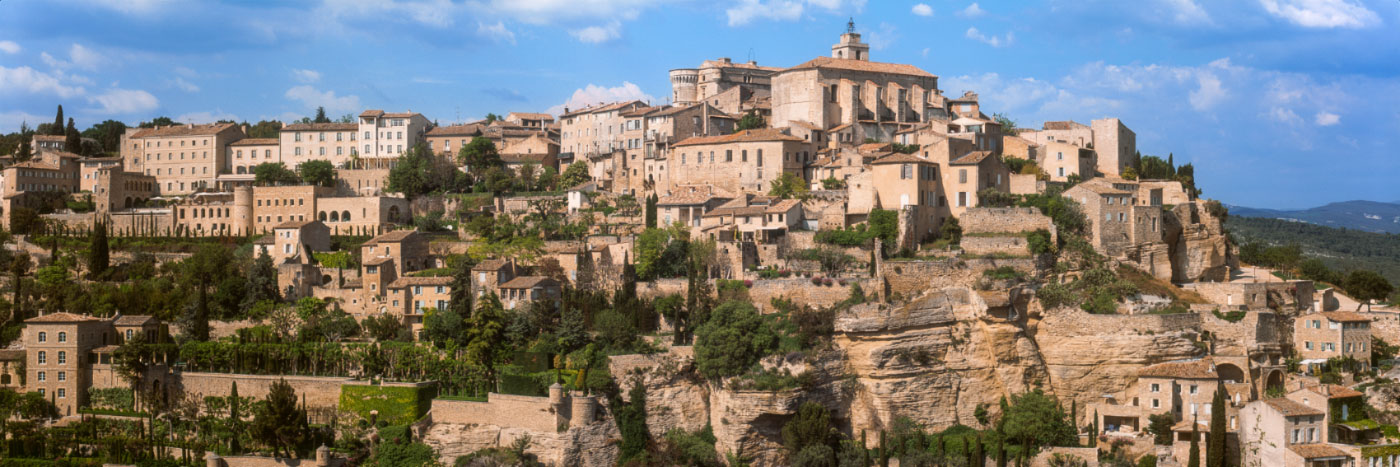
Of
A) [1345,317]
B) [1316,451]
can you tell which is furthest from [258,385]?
[1345,317]

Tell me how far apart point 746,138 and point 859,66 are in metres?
9.50

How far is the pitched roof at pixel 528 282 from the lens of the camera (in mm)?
46688

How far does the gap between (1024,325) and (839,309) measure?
6107 mm

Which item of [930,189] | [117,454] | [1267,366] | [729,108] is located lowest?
[117,454]

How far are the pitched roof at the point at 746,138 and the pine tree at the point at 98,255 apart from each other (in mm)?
24210

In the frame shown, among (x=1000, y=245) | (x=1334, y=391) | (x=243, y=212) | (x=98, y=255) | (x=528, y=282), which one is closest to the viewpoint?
(x=1334, y=391)

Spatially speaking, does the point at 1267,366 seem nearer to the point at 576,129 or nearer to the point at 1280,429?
the point at 1280,429

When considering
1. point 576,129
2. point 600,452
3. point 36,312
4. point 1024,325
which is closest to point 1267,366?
point 1024,325

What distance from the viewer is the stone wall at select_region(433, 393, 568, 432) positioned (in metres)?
41.4

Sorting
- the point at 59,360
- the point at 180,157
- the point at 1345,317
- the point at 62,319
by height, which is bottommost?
the point at 59,360

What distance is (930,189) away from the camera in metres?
48.6

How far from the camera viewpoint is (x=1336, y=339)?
42.8m

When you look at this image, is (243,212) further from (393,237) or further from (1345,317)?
(1345,317)

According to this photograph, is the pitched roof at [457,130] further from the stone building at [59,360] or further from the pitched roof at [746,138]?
the stone building at [59,360]
